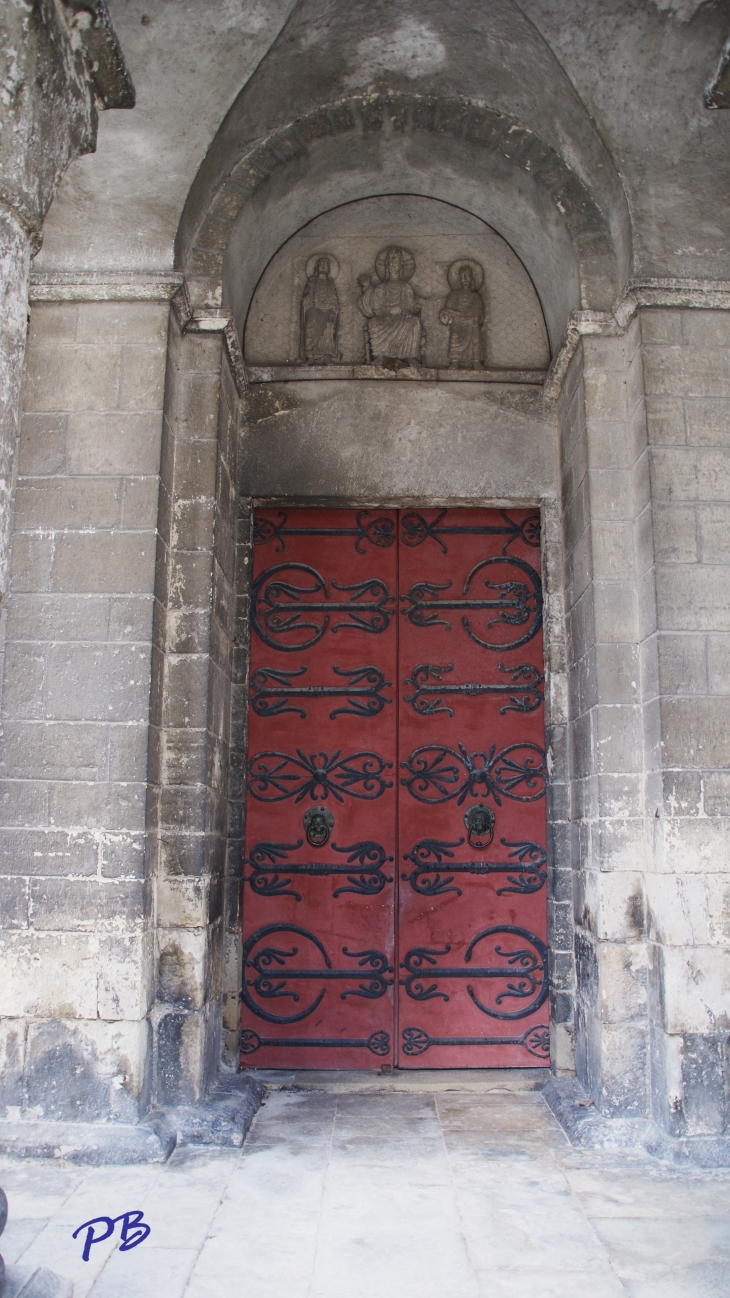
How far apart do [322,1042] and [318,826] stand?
929 millimetres

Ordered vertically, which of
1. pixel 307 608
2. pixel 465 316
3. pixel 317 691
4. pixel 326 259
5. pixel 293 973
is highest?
pixel 326 259

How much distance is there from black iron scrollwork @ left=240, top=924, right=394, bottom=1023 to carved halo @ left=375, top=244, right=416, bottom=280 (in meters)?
3.17

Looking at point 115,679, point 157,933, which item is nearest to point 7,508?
point 115,679

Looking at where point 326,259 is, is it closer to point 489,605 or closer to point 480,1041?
point 489,605

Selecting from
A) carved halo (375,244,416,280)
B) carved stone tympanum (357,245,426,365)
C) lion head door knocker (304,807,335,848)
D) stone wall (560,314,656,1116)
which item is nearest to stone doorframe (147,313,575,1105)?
stone wall (560,314,656,1116)

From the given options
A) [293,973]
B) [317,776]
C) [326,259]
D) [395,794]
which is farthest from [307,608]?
[326,259]

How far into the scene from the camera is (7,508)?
2518 mm

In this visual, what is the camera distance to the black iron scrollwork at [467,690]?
448cm

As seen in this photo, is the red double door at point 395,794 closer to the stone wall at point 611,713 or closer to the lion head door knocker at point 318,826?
the lion head door knocker at point 318,826

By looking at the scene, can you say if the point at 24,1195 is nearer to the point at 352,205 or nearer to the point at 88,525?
the point at 88,525

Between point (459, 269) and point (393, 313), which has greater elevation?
point (459, 269)

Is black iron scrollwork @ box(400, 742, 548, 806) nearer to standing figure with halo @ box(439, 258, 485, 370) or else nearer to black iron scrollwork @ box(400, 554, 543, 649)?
black iron scrollwork @ box(400, 554, 543, 649)

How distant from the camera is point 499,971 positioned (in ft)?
14.1

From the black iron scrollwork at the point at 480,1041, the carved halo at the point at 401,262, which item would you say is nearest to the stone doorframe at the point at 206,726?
the black iron scrollwork at the point at 480,1041
